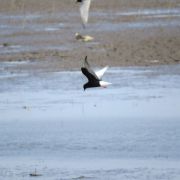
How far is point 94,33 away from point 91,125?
8521 millimetres

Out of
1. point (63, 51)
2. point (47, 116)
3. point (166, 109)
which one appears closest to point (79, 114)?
point (47, 116)

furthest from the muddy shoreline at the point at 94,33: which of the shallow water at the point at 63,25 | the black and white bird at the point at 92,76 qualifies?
the black and white bird at the point at 92,76

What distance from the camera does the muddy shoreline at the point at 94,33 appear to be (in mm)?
16672

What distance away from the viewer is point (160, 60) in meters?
16.2

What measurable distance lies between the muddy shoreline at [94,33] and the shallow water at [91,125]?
45.2 inches

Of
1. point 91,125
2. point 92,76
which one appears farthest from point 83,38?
point 92,76

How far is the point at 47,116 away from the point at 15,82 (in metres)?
2.83

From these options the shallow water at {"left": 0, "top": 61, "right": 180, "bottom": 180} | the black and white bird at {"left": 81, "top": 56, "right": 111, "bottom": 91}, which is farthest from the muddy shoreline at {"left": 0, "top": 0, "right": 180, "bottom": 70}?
the black and white bird at {"left": 81, "top": 56, "right": 111, "bottom": 91}

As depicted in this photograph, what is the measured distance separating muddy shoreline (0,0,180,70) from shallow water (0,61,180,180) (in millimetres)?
1148

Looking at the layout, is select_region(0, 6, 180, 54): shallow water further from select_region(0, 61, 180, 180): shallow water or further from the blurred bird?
select_region(0, 61, 180, 180): shallow water

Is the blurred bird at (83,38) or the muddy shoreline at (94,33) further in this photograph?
the blurred bird at (83,38)

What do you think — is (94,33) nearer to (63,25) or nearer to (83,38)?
(83,38)

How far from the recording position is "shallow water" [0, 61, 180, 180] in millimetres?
9523

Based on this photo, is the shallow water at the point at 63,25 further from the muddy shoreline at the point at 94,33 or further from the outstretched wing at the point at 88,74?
the outstretched wing at the point at 88,74
